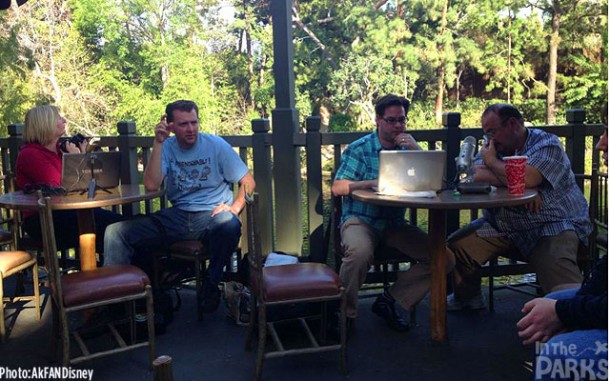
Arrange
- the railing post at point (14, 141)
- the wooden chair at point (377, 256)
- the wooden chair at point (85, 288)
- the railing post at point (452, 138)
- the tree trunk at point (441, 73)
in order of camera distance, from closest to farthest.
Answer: the wooden chair at point (85, 288), the wooden chair at point (377, 256), the railing post at point (452, 138), the railing post at point (14, 141), the tree trunk at point (441, 73)

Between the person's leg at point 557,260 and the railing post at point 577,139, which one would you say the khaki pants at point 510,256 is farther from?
the railing post at point 577,139

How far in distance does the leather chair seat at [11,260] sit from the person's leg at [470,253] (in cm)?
239

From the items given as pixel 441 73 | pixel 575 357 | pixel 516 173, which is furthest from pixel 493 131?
pixel 441 73

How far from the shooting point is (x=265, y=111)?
86.0 feet

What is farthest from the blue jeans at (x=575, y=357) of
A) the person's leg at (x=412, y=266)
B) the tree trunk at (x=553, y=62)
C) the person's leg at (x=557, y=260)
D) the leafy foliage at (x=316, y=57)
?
the tree trunk at (x=553, y=62)

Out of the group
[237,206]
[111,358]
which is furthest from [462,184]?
[111,358]

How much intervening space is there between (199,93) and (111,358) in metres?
24.0

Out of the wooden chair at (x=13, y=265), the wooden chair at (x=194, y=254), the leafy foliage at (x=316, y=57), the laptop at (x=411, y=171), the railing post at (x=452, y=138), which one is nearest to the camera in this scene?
the laptop at (x=411, y=171)

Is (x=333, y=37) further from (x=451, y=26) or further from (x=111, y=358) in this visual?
(x=111, y=358)

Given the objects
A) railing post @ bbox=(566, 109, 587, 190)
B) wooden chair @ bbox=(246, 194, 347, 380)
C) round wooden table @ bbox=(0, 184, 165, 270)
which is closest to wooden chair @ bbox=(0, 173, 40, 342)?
round wooden table @ bbox=(0, 184, 165, 270)

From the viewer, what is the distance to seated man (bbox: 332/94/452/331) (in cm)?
312

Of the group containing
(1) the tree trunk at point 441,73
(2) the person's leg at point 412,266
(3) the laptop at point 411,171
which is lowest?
(2) the person's leg at point 412,266

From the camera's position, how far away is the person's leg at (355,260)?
3.03m

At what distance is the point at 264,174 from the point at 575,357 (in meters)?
2.74
